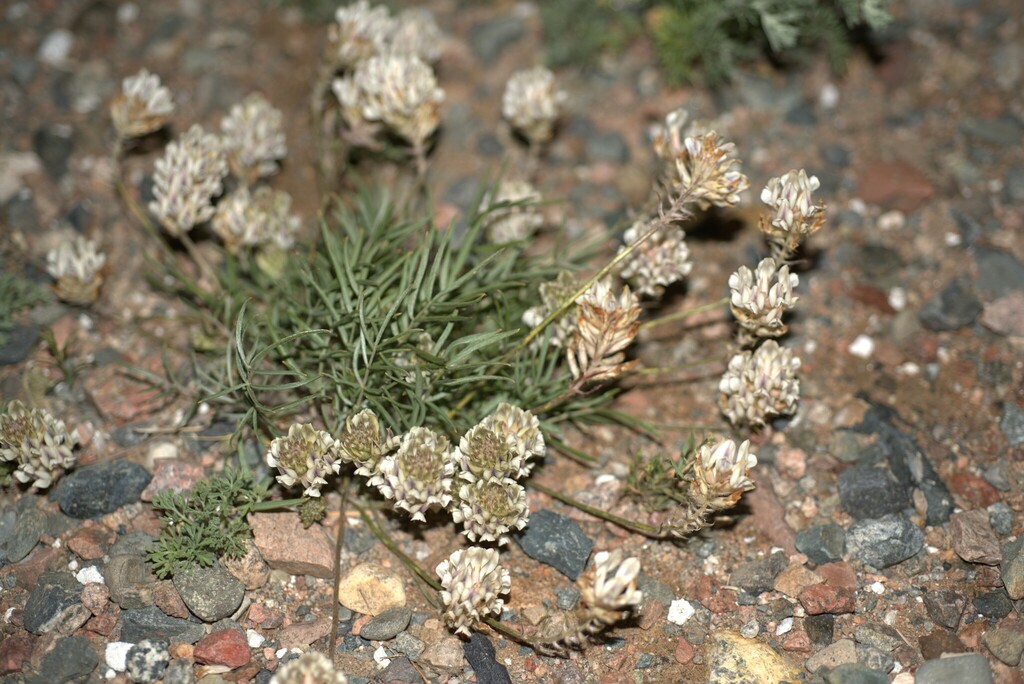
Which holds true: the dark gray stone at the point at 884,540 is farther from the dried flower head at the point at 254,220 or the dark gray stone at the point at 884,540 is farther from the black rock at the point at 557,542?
the dried flower head at the point at 254,220

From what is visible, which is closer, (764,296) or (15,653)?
(15,653)

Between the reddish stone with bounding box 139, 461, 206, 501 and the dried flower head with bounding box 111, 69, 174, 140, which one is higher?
the dried flower head with bounding box 111, 69, 174, 140

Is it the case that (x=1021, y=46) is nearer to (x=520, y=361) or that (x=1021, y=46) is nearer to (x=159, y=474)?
(x=520, y=361)

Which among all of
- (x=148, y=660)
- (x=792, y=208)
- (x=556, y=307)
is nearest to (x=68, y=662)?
(x=148, y=660)

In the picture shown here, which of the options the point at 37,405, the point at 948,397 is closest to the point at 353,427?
the point at 37,405

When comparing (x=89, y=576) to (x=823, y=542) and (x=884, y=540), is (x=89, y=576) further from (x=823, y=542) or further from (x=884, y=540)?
(x=884, y=540)

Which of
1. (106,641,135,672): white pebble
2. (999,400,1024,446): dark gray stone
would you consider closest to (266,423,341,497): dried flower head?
(106,641,135,672): white pebble

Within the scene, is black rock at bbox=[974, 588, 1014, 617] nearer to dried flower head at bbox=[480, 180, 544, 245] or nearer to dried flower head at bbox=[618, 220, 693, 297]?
dried flower head at bbox=[618, 220, 693, 297]
